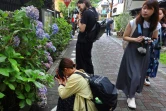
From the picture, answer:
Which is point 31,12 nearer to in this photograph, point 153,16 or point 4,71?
point 4,71

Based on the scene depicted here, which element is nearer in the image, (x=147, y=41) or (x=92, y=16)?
(x=147, y=41)

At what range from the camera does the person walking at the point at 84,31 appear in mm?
3867

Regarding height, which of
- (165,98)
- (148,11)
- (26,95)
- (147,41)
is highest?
(148,11)

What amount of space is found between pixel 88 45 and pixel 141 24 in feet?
3.69

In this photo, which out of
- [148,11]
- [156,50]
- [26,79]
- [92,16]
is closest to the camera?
[26,79]

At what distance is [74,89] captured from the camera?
250 cm

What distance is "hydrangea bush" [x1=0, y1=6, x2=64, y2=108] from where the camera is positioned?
2.24 meters

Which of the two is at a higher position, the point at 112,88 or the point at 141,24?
the point at 141,24

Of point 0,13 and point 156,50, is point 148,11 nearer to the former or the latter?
point 156,50

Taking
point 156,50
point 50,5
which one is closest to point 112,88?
point 156,50

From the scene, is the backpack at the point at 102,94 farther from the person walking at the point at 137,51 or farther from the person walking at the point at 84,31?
the person walking at the point at 84,31

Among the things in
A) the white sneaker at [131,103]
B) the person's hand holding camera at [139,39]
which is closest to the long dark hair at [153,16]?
the person's hand holding camera at [139,39]

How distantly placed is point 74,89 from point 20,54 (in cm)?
79

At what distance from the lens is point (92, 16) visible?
388 cm
